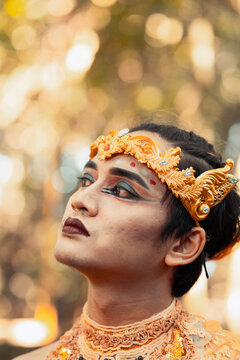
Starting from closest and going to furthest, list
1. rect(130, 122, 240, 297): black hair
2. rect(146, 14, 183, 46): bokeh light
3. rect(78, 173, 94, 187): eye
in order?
rect(130, 122, 240, 297): black hair, rect(78, 173, 94, 187): eye, rect(146, 14, 183, 46): bokeh light

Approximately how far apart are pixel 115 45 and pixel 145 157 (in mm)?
5167

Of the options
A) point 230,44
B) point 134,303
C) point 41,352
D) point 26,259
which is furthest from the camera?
point 26,259

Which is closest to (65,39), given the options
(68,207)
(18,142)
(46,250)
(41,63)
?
(41,63)

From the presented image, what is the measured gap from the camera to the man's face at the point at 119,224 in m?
1.97

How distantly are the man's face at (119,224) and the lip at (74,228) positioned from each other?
18 millimetres

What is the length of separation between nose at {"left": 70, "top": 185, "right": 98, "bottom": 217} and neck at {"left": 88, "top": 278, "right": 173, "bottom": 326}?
37 cm

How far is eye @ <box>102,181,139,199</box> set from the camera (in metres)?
2.10

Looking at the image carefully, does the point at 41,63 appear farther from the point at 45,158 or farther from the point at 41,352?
the point at 41,352

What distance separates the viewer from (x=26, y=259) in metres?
7.73

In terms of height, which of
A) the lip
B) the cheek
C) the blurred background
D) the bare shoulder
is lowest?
the blurred background

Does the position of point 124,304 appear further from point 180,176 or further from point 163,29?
point 163,29

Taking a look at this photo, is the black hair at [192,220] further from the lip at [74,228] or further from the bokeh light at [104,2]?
the bokeh light at [104,2]

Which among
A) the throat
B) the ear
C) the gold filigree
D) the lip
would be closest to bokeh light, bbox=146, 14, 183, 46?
the ear

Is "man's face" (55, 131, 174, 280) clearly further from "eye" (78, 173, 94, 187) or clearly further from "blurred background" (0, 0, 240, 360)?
"blurred background" (0, 0, 240, 360)
